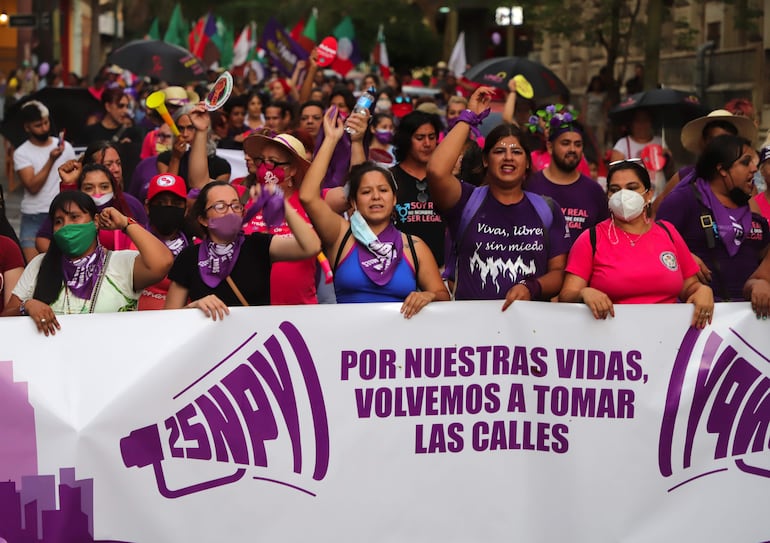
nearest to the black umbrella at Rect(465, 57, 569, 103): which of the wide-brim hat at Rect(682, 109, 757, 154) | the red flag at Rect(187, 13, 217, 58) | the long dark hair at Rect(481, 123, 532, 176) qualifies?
the wide-brim hat at Rect(682, 109, 757, 154)

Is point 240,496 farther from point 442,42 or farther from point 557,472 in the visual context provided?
point 442,42

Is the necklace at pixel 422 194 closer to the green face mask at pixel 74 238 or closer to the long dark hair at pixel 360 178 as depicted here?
the long dark hair at pixel 360 178

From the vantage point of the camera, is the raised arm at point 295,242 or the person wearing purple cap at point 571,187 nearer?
the raised arm at point 295,242

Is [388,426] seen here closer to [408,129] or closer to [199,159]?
[408,129]

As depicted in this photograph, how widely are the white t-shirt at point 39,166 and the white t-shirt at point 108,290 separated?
4.10 metres

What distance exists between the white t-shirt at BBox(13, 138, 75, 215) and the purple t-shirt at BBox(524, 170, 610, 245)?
4.04 metres

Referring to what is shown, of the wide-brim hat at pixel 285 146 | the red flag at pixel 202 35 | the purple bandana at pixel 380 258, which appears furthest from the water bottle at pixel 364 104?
the red flag at pixel 202 35

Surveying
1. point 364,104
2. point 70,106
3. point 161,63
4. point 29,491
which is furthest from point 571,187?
point 161,63

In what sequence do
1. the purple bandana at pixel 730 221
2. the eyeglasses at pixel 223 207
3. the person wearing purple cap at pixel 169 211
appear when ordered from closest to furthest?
the eyeglasses at pixel 223 207
the purple bandana at pixel 730 221
the person wearing purple cap at pixel 169 211

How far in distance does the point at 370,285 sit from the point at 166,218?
5.33 ft

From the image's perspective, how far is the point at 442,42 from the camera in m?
57.6

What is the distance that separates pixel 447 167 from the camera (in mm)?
6023

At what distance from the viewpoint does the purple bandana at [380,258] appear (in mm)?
5785

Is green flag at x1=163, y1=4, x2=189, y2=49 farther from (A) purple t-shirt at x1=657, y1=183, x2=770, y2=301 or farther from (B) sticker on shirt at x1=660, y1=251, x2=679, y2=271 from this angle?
(B) sticker on shirt at x1=660, y1=251, x2=679, y2=271
